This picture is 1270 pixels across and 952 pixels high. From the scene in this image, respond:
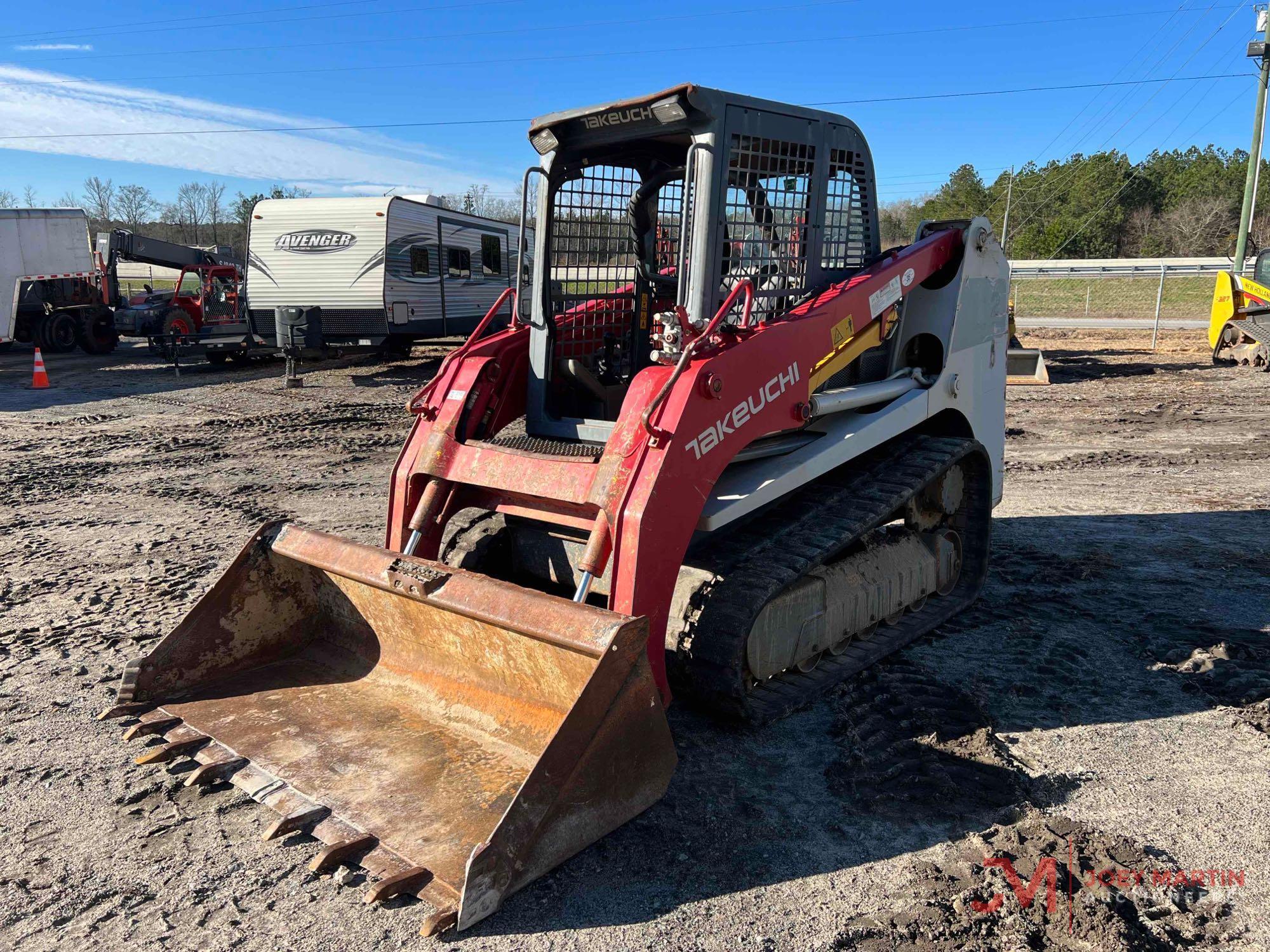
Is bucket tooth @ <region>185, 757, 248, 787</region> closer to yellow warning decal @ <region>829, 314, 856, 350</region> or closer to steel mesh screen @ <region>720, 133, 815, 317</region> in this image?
steel mesh screen @ <region>720, 133, 815, 317</region>

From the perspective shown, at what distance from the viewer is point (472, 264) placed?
18.0 metres

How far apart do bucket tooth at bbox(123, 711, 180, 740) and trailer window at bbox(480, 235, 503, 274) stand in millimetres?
15237

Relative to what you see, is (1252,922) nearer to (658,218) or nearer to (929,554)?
(929,554)

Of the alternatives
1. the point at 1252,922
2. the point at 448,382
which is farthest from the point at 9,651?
the point at 1252,922

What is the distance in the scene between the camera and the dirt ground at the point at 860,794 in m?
2.79

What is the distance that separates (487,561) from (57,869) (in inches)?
83.9

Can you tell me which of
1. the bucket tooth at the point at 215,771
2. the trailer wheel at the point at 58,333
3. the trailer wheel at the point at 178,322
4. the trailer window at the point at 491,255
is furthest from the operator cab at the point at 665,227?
the trailer wheel at the point at 58,333

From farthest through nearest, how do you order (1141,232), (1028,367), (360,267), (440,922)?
(1141,232), (360,267), (1028,367), (440,922)

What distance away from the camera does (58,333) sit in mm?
21281

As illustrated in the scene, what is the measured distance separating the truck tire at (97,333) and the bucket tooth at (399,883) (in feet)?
72.1

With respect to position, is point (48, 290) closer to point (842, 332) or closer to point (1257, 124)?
point (842, 332)

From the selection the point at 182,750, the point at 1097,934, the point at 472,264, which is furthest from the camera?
the point at 472,264

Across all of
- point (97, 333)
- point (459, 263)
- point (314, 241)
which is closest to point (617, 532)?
point (314, 241)

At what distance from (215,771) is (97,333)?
2123 cm
